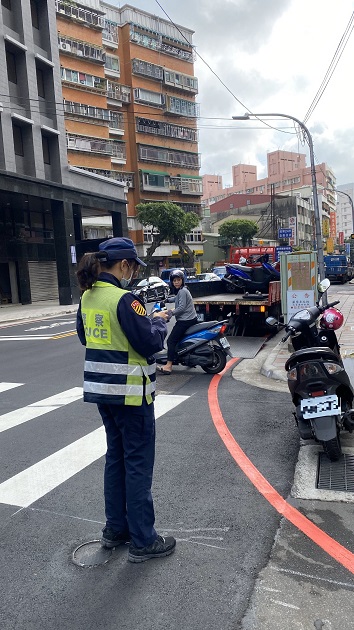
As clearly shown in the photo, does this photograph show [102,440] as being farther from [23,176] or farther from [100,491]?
[23,176]

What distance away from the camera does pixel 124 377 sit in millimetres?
3016

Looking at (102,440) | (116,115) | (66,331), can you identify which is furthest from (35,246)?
(102,440)

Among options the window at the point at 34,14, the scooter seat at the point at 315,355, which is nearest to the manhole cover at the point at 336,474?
the scooter seat at the point at 315,355

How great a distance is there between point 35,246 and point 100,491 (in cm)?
3167

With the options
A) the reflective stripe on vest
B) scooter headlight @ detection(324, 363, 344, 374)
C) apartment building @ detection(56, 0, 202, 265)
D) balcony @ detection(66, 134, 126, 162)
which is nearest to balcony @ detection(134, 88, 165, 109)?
apartment building @ detection(56, 0, 202, 265)

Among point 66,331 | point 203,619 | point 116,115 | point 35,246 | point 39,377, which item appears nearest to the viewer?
point 203,619

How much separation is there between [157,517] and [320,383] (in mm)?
1873

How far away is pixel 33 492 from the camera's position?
4090 millimetres

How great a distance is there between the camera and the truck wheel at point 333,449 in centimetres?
434

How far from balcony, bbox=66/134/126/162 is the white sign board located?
121 ft

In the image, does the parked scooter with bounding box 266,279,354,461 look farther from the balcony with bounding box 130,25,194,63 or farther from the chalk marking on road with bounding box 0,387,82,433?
the balcony with bounding box 130,25,194,63

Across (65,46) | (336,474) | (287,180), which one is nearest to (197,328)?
(336,474)

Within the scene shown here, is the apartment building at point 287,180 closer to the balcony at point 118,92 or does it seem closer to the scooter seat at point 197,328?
the balcony at point 118,92

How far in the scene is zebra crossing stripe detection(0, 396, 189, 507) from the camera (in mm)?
4043
